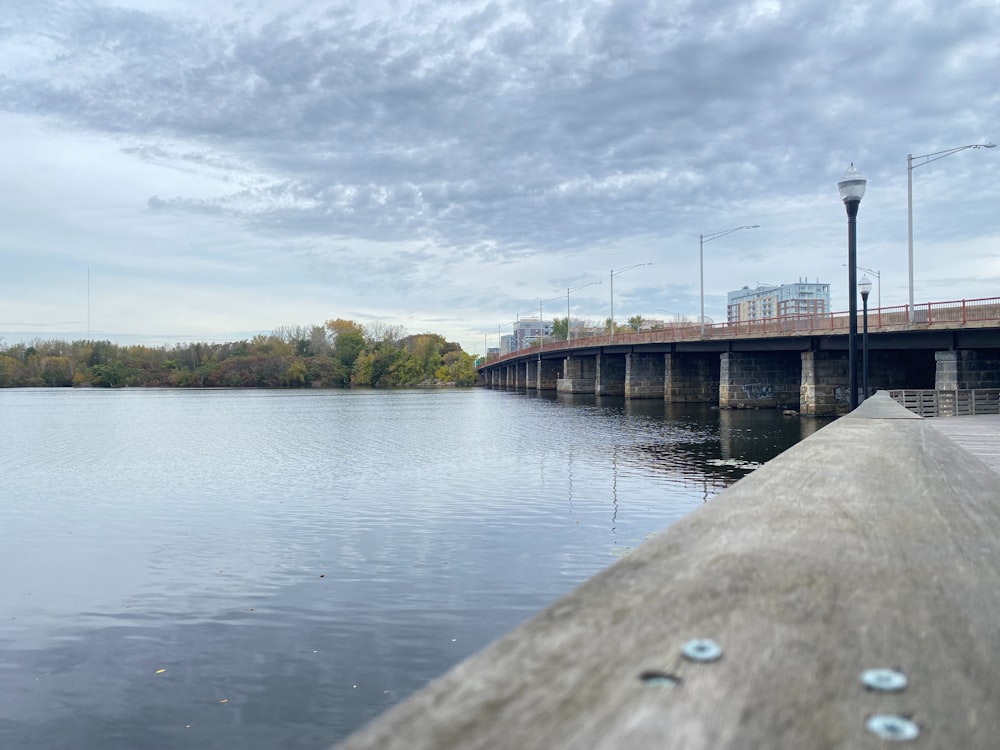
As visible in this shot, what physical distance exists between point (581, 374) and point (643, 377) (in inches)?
864

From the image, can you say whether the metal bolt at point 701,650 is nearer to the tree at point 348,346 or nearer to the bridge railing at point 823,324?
the bridge railing at point 823,324

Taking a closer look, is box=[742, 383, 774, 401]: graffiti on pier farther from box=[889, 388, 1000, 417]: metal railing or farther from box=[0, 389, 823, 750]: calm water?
box=[0, 389, 823, 750]: calm water

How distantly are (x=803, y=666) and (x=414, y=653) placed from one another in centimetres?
764

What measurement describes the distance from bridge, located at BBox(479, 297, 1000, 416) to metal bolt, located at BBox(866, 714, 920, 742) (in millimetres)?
40283

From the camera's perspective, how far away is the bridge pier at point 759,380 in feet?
185

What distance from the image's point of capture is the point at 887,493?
135 inches

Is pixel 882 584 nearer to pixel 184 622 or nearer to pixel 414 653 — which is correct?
pixel 414 653

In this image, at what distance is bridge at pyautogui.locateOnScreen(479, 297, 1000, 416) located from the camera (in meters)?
37.3

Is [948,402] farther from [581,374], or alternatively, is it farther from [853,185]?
[581,374]

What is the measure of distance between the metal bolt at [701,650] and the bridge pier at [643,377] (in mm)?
71624

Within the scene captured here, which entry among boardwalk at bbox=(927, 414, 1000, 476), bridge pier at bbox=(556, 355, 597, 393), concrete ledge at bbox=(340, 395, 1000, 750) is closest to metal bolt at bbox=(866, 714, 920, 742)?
concrete ledge at bbox=(340, 395, 1000, 750)

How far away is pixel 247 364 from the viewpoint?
165 meters

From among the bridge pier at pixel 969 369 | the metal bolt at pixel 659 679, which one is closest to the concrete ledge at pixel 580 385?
the bridge pier at pixel 969 369

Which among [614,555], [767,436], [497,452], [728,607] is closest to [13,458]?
[497,452]
